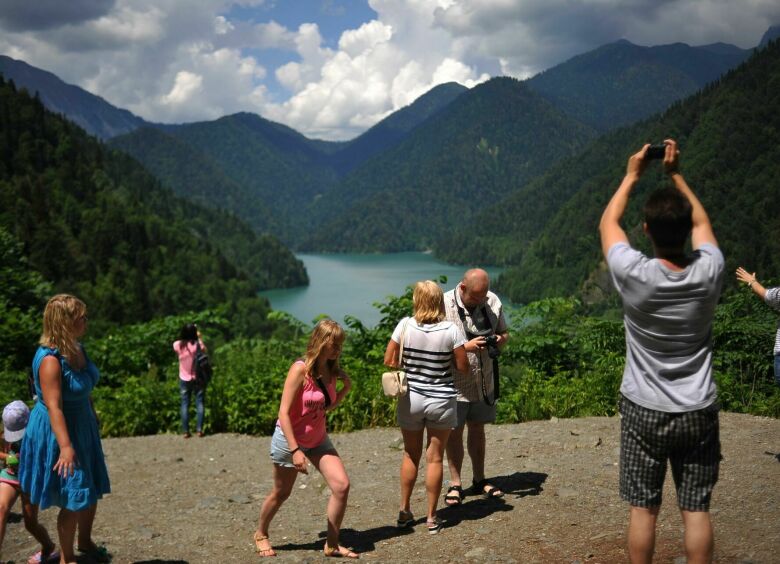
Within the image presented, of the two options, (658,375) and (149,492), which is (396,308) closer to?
(149,492)

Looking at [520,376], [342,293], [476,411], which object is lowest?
[342,293]

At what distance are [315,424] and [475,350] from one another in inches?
49.2

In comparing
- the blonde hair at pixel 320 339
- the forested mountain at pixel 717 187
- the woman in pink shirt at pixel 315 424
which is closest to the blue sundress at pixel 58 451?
the woman in pink shirt at pixel 315 424

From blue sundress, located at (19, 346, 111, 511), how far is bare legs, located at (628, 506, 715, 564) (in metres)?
3.09

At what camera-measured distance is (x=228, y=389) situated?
34.3 feet

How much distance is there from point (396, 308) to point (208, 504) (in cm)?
534

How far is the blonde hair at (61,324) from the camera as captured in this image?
4195 mm

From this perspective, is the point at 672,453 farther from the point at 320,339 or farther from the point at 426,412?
the point at 320,339

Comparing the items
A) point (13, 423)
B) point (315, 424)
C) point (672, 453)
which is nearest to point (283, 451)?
point (315, 424)

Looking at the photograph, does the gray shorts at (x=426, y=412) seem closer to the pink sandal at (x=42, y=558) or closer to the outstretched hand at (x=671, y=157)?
the outstretched hand at (x=671, y=157)

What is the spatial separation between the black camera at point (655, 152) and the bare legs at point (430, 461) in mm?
2399

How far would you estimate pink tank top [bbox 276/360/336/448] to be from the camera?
477 centimetres

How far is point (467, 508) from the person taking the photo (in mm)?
5637

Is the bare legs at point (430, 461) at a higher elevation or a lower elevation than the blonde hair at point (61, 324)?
lower
